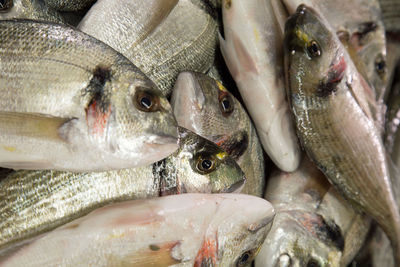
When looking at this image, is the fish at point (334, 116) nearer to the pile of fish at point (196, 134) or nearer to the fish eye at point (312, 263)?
the pile of fish at point (196, 134)

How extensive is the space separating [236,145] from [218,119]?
121 millimetres

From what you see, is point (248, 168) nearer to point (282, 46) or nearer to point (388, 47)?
point (282, 46)

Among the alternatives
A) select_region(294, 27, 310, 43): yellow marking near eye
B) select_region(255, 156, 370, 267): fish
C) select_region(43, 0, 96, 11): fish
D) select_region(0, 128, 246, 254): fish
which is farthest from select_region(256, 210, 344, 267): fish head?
select_region(43, 0, 96, 11): fish

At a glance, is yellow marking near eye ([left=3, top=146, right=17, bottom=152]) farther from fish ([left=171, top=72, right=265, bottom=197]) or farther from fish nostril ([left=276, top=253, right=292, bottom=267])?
fish nostril ([left=276, top=253, right=292, bottom=267])

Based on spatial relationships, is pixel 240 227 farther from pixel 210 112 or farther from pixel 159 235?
pixel 210 112

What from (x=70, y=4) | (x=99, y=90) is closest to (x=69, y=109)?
(x=99, y=90)

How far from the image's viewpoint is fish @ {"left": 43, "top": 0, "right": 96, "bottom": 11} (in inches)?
57.8

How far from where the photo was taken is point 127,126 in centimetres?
101

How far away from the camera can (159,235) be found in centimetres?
111

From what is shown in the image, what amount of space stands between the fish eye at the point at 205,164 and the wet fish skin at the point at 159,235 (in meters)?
0.09

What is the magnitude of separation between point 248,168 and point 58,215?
708mm

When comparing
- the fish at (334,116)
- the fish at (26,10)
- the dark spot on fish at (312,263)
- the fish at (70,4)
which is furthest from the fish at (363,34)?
the fish at (26,10)

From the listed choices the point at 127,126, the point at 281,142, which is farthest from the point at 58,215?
the point at 281,142

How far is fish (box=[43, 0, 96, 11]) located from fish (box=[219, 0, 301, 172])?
503mm
